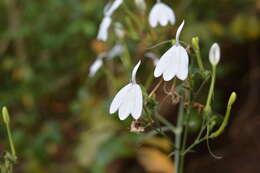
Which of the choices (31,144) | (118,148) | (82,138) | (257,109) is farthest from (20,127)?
(257,109)

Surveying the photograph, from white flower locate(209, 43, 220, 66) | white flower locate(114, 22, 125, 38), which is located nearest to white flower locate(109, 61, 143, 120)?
white flower locate(209, 43, 220, 66)

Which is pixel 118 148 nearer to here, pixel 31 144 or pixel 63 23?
pixel 31 144

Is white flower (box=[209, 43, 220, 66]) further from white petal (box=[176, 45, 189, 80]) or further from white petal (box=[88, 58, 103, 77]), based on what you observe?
white petal (box=[88, 58, 103, 77])

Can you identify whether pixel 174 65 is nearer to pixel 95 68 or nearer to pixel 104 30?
pixel 104 30

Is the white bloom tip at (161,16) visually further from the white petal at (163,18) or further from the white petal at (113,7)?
the white petal at (113,7)

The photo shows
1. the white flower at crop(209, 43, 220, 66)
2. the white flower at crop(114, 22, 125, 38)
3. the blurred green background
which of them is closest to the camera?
the white flower at crop(209, 43, 220, 66)
